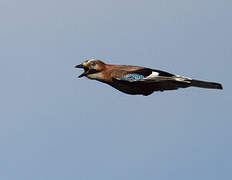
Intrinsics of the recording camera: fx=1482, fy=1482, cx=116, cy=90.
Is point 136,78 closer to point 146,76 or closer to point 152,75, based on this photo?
point 146,76

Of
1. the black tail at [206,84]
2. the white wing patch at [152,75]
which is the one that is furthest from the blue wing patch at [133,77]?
the black tail at [206,84]

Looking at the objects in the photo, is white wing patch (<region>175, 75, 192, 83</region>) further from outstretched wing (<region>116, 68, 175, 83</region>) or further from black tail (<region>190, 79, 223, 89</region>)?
black tail (<region>190, 79, 223, 89</region>)

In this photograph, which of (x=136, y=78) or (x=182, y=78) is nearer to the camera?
(x=136, y=78)

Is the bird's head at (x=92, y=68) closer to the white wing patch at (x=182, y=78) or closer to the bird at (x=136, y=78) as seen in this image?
the bird at (x=136, y=78)

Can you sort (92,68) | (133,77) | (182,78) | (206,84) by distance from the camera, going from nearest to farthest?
(133,77), (182,78), (206,84), (92,68)

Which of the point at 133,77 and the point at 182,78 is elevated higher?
the point at 133,77

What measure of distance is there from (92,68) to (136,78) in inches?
89.3

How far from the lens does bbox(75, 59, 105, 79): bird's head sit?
2250 inches

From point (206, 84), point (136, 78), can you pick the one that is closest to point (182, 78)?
point (206, 84)

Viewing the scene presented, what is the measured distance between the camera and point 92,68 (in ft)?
188

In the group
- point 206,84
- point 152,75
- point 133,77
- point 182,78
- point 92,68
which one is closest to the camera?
point 152,75

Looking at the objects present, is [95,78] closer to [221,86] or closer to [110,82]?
[110,82]

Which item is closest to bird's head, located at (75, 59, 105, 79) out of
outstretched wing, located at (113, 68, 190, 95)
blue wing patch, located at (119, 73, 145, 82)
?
outstretched wing, located at (113, 68, 190, 95)

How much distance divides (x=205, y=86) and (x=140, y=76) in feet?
8.91
